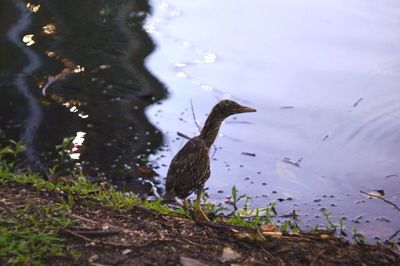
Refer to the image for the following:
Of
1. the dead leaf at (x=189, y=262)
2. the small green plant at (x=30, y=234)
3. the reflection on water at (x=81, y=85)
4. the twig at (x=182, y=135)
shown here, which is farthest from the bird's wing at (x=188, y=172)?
the twig at (x=182, y=135)

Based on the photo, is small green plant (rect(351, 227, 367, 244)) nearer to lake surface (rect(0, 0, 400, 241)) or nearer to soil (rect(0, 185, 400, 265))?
lake surface (rect(0, 0, 400, 241))

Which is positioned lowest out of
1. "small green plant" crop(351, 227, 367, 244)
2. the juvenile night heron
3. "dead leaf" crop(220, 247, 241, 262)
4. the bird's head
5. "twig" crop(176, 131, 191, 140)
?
"twig" crop(176, 131, 191, 140)

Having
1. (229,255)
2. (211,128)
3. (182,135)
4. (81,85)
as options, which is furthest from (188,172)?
(81,85)

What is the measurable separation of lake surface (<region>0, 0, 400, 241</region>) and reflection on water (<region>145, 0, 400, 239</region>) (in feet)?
0.06

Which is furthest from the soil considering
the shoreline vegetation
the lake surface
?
the lake surface

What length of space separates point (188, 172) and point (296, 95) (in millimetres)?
3103

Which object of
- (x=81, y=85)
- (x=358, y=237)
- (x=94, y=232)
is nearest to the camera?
(x=94, y=232)

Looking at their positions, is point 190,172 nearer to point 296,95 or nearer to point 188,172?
point 188,172

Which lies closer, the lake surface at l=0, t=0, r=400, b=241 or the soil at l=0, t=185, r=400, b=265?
the soil at l=0, t=185, r=400, b=265

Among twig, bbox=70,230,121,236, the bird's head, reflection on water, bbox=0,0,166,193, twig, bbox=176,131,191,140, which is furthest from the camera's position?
twig, bbox=176,131,191,140

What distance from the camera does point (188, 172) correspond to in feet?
15.9

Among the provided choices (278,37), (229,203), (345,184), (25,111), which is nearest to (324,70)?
(278,37)

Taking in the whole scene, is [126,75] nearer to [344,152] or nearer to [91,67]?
[91,67]

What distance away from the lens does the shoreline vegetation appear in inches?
142
